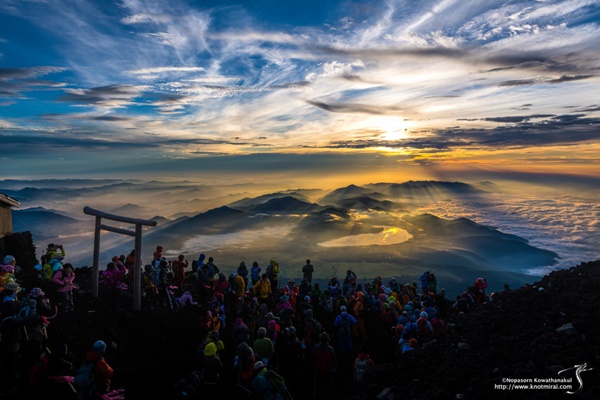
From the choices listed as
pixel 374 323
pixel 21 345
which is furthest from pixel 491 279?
pixel 21 345

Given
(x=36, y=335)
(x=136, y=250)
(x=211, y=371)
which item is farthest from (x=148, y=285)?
(x=211, y=371)

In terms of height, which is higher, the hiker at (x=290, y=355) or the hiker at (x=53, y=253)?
the hiker at (x=53, y=253)

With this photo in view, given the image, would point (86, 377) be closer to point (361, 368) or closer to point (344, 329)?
point (361, 368)

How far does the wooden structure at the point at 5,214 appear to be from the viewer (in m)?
20.1

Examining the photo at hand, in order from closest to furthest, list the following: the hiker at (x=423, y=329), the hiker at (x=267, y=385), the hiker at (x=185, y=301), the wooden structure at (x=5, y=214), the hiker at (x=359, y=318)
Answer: the hiker at (x=267, y=385)
the hiker at (x=423, y=329)
the hiker at (x=359, y=318)
the hiker at (x=185, y=301)
the wooden structure at (x=5, y=214)

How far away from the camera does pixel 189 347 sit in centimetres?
1307

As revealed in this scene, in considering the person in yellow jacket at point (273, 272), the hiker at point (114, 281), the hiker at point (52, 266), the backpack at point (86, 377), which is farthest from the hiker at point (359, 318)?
the hiker at point (52, 266)

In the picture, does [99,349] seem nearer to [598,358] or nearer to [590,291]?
[598,358]

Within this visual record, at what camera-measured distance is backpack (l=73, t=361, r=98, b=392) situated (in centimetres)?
816

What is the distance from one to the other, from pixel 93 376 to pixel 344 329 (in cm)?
755

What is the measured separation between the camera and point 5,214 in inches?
814

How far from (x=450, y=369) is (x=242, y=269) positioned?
30.0 feet

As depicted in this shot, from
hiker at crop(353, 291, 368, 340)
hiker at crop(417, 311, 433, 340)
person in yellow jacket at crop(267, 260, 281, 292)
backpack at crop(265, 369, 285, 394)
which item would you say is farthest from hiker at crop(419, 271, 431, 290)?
backpack at crop(265, 369, 285, 394)

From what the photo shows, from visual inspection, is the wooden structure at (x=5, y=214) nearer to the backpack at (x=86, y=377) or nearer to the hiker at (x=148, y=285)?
the hiker at (x=148, y=285)
